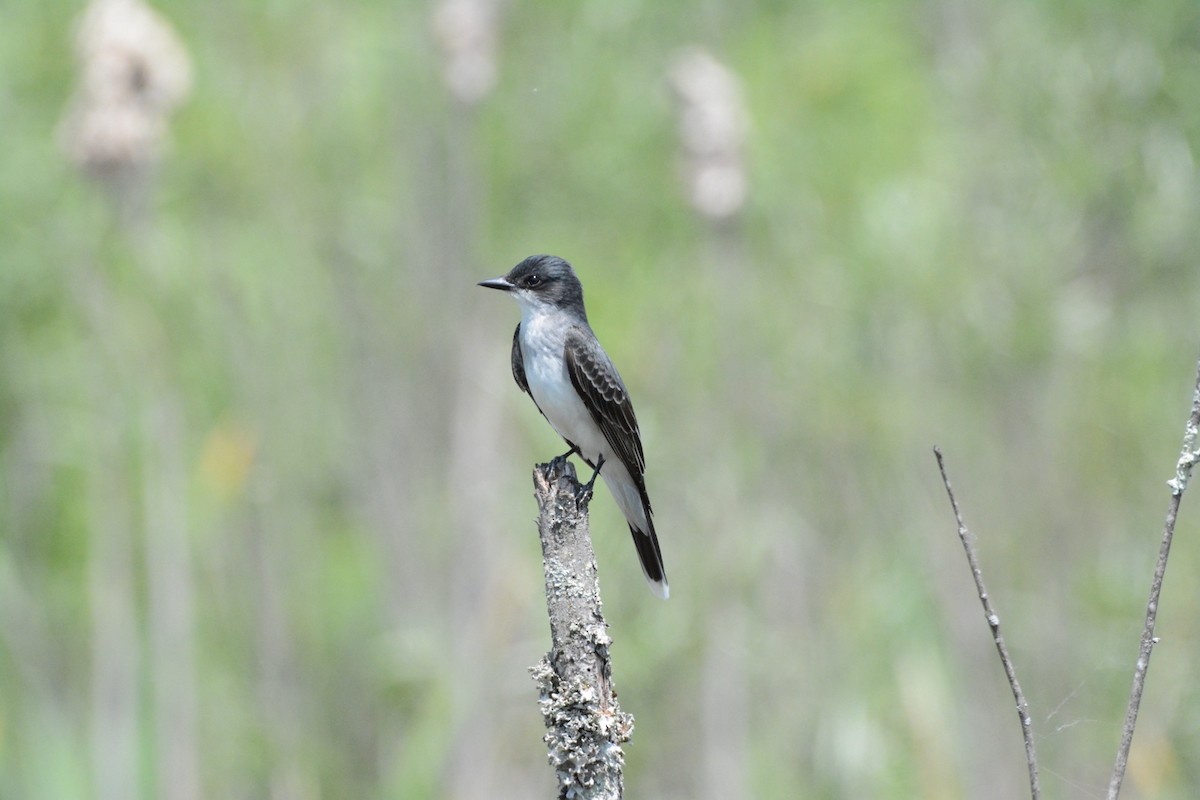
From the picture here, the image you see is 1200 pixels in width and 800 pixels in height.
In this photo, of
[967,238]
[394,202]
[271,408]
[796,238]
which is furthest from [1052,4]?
[271,408]

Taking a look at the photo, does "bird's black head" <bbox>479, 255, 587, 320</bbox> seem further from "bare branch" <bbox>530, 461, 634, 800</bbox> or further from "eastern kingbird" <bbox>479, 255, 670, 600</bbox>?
"bare branch" <bbox>530, 461, 634, 800</bbox>

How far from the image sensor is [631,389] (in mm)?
8586

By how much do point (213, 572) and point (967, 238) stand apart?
534cm

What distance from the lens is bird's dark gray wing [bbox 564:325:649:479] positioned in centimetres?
532

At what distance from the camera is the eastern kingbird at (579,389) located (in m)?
5.32

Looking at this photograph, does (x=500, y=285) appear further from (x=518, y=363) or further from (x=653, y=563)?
(x=653, y=563)

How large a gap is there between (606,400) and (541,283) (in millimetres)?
603

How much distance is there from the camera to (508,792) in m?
7.71

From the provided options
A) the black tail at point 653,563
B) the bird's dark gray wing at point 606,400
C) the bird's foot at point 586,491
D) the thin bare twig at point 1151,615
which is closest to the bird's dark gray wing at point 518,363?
the bird's dark gray wing at point 606,400

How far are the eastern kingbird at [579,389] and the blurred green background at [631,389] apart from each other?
1.66 metres

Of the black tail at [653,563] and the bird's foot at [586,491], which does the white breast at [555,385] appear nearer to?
the bird's foot at [586,491]

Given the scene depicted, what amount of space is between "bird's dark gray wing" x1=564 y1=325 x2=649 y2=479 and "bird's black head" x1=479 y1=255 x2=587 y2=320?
233mm

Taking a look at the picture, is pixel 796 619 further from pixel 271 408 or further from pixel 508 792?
pixel 271 408

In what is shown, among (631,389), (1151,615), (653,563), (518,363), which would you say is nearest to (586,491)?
(653,563)
